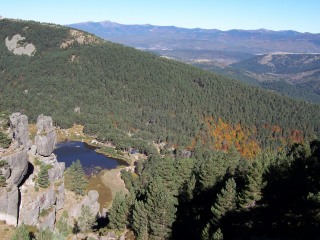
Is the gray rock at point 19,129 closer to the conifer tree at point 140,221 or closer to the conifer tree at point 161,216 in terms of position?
the conifer tree at point 140,221

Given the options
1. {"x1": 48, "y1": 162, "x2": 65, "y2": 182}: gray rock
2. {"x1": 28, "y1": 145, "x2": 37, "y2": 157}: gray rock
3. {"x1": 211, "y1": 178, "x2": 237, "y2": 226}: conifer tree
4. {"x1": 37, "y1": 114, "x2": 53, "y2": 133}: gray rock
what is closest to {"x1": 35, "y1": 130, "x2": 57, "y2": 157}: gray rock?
{"x1": 28, "y1": 145, "x2": 37, "y2": 157}: gray rock

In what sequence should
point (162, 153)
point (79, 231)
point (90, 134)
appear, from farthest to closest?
point (90, 134)
point (162, 153)
point (79, 231)

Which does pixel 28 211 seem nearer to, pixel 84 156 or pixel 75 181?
pixel 75 181

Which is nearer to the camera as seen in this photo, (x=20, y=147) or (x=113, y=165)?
(x=20, y=147)

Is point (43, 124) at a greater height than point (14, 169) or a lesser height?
greater

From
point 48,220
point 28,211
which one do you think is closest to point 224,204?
point 28,211

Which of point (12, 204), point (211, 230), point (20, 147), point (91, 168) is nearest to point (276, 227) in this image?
point (211, 230)

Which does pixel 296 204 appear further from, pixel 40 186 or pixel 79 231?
pixel 40 186
